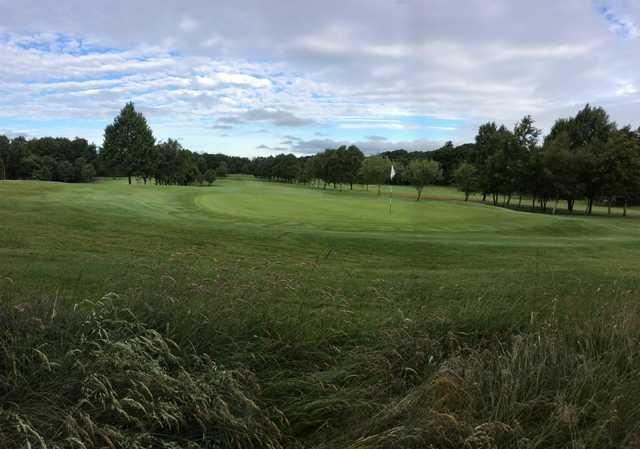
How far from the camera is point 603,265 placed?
546 inches

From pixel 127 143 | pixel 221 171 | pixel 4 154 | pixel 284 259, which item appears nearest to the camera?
pixel 284 259

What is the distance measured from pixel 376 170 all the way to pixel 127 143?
42.8 meters

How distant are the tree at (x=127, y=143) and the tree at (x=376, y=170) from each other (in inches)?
1497

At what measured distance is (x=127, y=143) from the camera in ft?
243

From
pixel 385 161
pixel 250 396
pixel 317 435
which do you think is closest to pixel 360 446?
pixel 317 435

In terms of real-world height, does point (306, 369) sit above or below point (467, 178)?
below

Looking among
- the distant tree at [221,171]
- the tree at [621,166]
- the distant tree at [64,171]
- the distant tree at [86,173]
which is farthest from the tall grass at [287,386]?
the distant tree at [221,171]

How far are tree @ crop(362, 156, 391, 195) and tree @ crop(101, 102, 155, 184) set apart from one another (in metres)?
38.0

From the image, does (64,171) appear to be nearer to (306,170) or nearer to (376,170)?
(306,170)

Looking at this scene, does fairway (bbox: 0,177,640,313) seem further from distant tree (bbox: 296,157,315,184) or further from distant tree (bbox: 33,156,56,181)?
distant tree (bbox: 33,156,56,181)

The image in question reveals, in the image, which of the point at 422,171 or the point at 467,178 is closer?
the point at 422,171

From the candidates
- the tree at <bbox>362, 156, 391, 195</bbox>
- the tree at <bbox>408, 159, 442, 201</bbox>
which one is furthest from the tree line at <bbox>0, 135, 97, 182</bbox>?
the tree at <bbox>408, 159, 442, 201</bbox>

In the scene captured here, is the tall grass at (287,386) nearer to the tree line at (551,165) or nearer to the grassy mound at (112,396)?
the grassy mound at (112,396)

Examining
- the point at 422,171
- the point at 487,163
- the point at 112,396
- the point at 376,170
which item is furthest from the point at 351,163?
the point at 112,396
